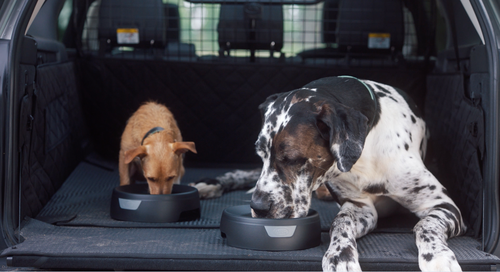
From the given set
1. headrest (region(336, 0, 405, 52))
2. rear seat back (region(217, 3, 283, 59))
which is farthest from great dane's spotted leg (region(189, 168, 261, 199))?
headrest (region(336, 0, 405, 52))

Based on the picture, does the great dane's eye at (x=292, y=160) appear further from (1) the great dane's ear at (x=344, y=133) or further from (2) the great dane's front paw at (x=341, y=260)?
(2) the great dane's front paw at (x=341, y=260)

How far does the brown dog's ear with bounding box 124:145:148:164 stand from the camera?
3116 millimetres

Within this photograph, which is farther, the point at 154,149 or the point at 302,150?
the point at 154,149

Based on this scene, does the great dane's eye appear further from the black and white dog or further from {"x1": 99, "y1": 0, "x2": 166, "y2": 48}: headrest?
{"x1": 99, "y1": 0, "x2": 166, "y2": 48}: headrest

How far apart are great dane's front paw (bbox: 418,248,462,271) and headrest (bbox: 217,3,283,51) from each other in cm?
239

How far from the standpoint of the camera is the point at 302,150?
7.46 feet

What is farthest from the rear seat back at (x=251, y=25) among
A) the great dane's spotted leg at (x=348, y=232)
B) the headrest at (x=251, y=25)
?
the great dane's spotted leg at (x=348, y=232)

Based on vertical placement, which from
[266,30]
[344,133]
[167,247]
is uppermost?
[266,30]

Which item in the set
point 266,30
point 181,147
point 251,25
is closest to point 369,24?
point 266,30

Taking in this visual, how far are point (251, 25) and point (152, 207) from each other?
1.86 meters

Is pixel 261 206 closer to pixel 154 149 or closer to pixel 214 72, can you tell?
pixel 154 149

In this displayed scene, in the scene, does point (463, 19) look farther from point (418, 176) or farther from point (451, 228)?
point (451, 228)

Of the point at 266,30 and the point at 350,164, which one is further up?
the point at 266,30

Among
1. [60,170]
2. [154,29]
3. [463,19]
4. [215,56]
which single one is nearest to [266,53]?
[215,56]
